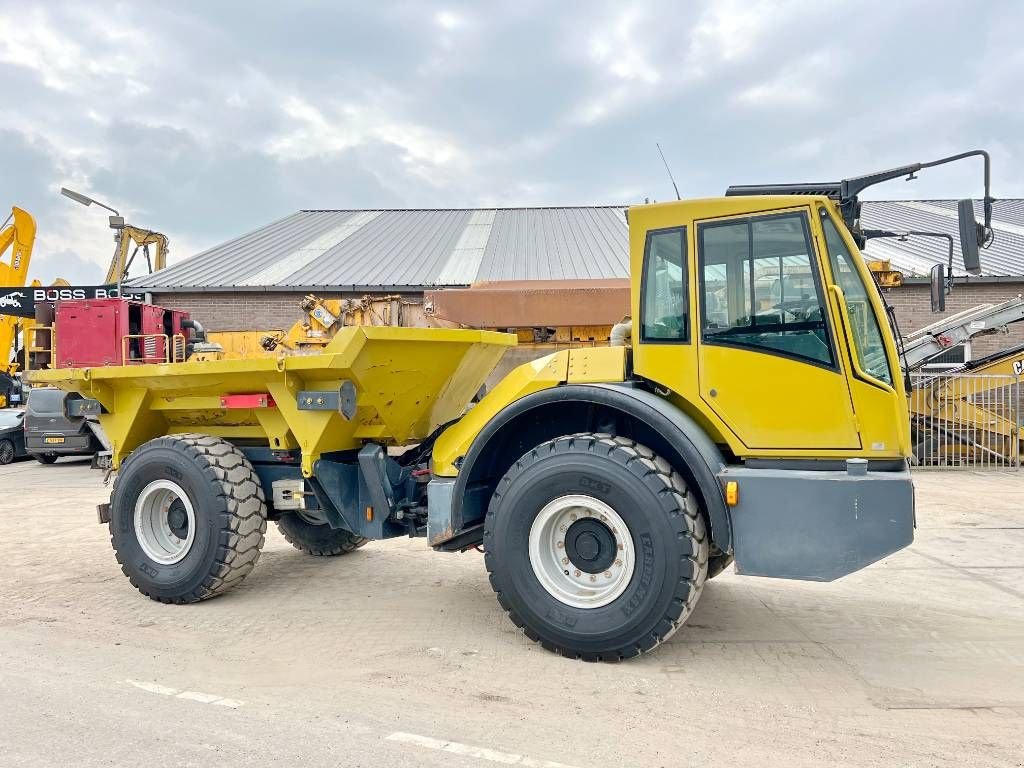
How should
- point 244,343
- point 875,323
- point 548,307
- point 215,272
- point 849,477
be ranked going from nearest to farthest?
point 849,477, point 875,323, point 548,307, point 244,343, point 215,272

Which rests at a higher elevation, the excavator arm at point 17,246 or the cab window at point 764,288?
the excavator arm at point 17,246

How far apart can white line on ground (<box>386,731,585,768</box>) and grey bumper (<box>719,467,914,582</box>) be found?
1.51m

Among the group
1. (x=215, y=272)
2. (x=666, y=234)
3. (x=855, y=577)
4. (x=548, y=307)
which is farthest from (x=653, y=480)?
(x=215, y=272)

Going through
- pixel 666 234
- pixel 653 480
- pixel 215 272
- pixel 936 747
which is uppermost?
pixel 215 272

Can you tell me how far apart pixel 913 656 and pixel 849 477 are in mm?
1280

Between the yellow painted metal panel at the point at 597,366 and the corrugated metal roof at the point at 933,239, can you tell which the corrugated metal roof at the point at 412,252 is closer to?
the corrugated metal roof at the point at 933,239

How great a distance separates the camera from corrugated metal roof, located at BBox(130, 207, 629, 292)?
Answer: 18484 mm

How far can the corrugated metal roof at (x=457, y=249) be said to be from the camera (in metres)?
18.3

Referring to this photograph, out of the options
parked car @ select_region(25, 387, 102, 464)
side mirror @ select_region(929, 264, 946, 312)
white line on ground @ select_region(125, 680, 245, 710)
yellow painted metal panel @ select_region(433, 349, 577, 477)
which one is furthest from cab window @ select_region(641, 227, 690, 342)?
parked car @ select_region(25, 387, 102, 464)

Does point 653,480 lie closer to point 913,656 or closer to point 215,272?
point 913,656

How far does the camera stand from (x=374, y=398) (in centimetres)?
520

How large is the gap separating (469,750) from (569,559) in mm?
1372

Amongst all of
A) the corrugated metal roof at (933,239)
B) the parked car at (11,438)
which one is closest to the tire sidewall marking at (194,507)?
the corrugated metal roof at (933,239)

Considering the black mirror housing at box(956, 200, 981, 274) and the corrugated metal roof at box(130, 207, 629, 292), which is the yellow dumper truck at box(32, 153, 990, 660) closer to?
the black mirror housing at box(956, 200, 981, 274)
